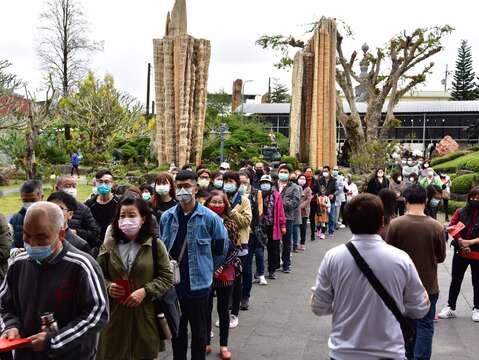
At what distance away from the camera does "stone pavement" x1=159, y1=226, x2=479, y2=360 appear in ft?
20.8

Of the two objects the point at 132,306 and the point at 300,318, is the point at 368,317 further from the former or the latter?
the point at 300,318

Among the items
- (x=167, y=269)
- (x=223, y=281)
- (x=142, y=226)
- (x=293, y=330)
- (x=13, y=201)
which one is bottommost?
(x=293, y=330)

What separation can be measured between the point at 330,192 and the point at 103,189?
9225mm

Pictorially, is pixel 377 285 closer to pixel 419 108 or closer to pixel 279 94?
pixel 419 108

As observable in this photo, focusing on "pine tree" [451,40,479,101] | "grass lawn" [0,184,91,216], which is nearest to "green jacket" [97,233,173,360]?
"grass lawn" [0,184,91,216]

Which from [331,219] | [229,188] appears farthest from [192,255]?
[331,219]

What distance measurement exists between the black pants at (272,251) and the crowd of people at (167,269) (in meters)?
2.18

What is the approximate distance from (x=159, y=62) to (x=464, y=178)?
11.2 m

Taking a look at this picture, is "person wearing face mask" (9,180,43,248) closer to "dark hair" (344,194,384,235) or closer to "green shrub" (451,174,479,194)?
"dark hair" (344,194,384,235)

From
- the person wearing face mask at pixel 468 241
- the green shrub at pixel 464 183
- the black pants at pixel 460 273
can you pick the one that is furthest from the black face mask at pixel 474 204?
the green shrub at pixel 464 183

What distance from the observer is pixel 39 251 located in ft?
10.1

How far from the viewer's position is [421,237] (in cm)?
536

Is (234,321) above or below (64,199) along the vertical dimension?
below

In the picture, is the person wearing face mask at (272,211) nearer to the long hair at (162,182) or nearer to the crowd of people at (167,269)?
the crowd of people at (167,269)
